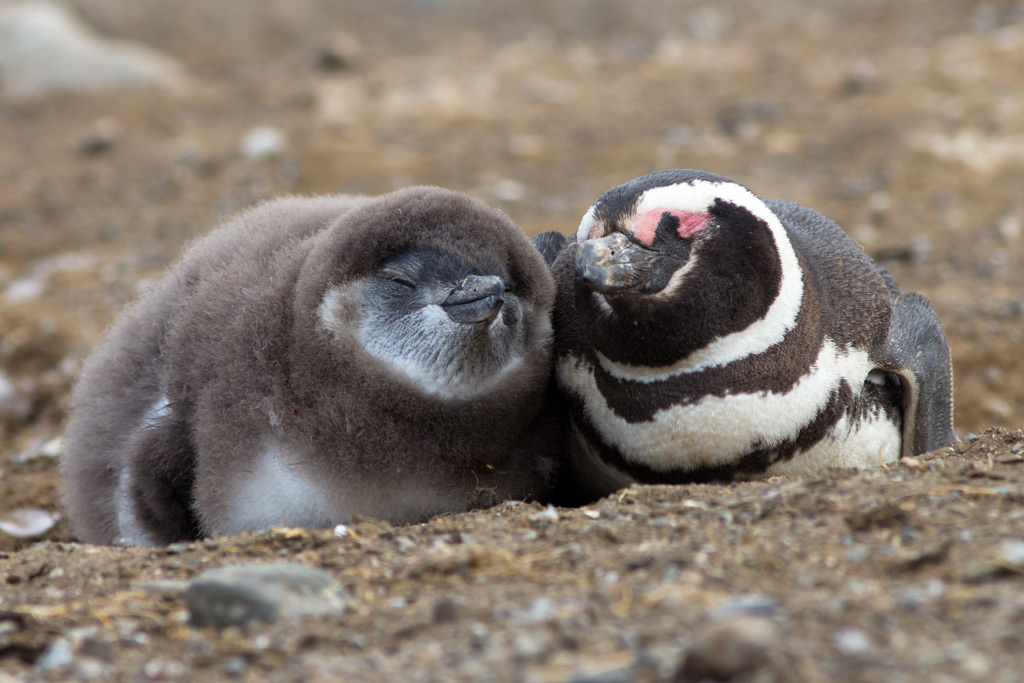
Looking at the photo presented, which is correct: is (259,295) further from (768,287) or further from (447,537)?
(768,287)

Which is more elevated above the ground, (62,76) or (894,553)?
(62,76)

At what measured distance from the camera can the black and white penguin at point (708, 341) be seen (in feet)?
11.4

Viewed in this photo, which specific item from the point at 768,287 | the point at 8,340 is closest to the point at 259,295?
the point at 768,287

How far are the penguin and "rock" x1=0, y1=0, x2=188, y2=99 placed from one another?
8146 millimetres

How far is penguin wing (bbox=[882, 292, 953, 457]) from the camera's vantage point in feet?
13.4

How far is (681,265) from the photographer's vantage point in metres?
3.47

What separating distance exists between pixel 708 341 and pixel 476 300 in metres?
0.74

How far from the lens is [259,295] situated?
3.70 metres

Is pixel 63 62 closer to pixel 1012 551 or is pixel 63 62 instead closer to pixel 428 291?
pixel 428 291

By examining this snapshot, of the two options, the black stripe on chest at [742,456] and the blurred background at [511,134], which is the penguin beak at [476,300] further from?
the blurred background at [511,134]

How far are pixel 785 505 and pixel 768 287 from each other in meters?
0.94

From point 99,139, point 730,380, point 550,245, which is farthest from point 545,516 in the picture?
point 99,139

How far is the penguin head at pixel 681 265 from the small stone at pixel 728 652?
1621 millimetres

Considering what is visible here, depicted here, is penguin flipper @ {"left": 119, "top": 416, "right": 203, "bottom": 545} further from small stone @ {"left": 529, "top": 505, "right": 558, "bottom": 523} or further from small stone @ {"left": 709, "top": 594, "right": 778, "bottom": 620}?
small stone @ {"left": 709, "top": 594, "right": 778, "bottom": 620}
